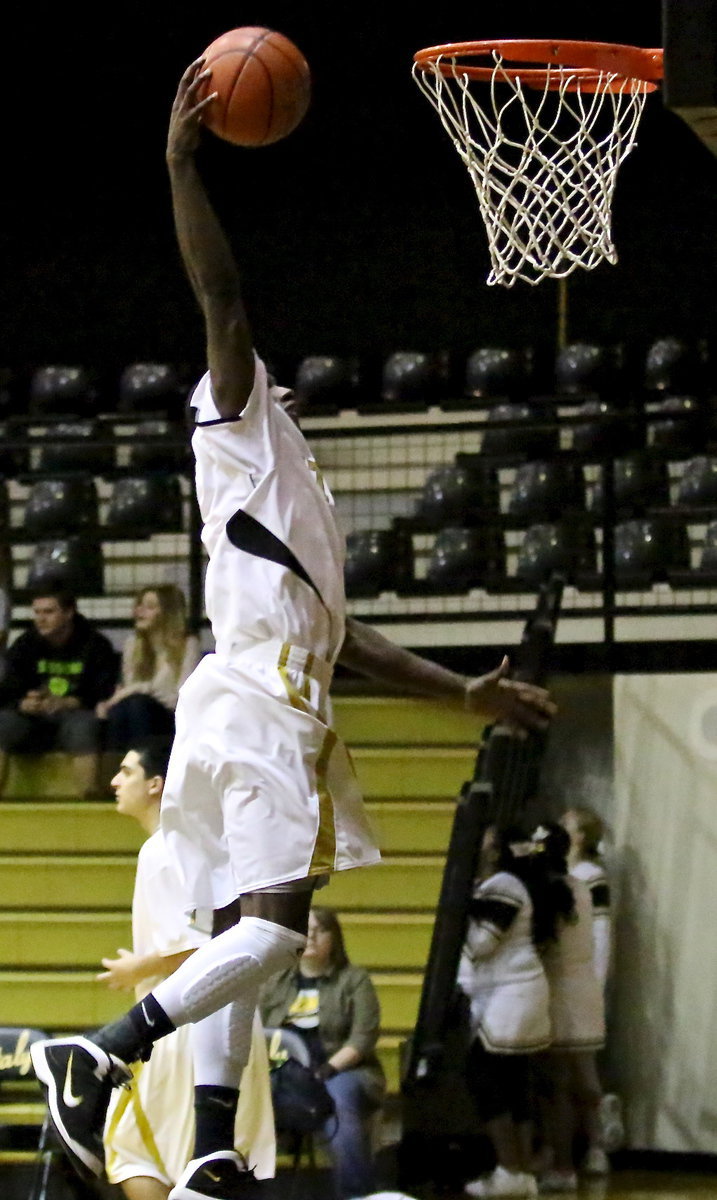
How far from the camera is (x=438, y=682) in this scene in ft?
15.4

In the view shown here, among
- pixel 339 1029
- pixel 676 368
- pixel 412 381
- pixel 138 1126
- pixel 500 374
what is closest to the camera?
pixel 138 1126

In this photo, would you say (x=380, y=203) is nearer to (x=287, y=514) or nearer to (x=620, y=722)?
(x=620, y=722)

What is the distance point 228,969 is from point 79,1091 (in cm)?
39

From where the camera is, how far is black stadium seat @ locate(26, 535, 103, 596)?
33.3 feet

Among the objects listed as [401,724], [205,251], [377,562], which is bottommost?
[401,724]

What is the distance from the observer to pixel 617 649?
9.47m

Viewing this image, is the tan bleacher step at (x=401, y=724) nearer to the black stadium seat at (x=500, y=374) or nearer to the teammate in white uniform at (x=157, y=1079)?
the black stadium seat at (x=500, y=374)

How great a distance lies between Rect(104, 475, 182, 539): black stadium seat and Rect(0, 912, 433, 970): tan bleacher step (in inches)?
99.8

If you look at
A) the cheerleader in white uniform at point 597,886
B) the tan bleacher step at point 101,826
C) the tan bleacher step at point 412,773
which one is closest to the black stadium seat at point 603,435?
the tan bleacher step at point 412,773

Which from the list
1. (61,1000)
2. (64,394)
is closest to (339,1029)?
(61,1000)

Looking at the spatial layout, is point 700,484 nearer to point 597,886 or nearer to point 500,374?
point 500,374

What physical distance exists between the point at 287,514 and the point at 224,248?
61 centimetres

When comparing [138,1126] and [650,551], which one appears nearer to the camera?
[138,1126]

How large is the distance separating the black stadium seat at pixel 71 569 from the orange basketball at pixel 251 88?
6.04 m
